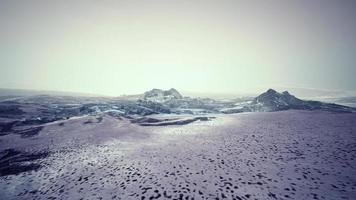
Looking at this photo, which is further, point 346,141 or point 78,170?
point 346,141

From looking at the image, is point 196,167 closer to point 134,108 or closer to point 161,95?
point 134,108

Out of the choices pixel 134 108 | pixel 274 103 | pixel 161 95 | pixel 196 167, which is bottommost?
pixel 196 167

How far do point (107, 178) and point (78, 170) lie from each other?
5007mm

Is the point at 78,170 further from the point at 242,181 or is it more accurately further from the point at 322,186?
the point at 322,186

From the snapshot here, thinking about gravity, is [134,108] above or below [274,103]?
below

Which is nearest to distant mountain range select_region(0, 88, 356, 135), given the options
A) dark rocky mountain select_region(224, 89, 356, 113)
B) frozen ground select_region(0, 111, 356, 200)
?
dark rocky mountain select_region(224, 89, 356, 113)

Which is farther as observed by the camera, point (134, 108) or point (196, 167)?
point (134, 108)

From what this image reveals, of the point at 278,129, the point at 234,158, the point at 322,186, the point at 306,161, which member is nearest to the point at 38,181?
the point at 234,158

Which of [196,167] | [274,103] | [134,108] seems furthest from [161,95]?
[196,167]

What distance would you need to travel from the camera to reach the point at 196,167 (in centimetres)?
2133

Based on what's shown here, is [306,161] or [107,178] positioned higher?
[306,161]

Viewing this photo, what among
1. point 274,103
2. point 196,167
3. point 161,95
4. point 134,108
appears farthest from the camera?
point 161,95

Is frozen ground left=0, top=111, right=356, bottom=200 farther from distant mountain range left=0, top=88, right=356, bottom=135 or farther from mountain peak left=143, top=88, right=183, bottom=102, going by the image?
mountain peak left=143, top=88, right=183, bottom=102

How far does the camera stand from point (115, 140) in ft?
119
